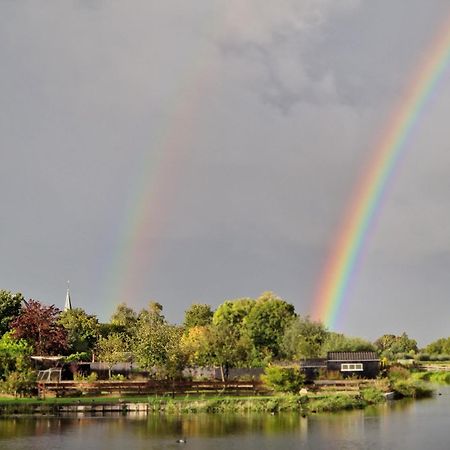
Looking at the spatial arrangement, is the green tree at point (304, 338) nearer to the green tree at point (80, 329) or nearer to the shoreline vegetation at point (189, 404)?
the green tree at point (80, 329)

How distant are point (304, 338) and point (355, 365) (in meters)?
24.6

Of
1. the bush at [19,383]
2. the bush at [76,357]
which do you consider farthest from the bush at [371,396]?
the bush at [76,357]

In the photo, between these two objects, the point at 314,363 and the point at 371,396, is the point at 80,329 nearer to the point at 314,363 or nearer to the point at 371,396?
the point at 314,363

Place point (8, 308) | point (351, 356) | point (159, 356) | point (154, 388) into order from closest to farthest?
point (154, 388) < point (159, 356) < point (351, 356) < point (8, 308)

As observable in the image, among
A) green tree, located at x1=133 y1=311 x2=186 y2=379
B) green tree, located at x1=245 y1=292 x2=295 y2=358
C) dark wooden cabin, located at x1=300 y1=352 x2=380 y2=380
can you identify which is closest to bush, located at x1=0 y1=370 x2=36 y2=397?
green tree, located at x1=133 y1=311 x2=186 y2=379

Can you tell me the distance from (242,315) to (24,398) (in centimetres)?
7492

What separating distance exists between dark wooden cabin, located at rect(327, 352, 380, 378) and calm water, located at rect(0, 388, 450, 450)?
23101 mm

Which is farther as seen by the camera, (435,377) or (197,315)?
(197,315)

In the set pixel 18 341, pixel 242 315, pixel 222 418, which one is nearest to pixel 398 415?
pixel 222 418

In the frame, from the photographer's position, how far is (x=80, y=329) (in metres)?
115

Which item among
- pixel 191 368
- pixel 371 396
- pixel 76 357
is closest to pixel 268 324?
pixel 191 368

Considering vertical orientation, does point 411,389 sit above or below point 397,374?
below

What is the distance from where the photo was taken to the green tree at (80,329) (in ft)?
341

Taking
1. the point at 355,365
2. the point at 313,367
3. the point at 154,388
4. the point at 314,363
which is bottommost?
the point at 154,388
